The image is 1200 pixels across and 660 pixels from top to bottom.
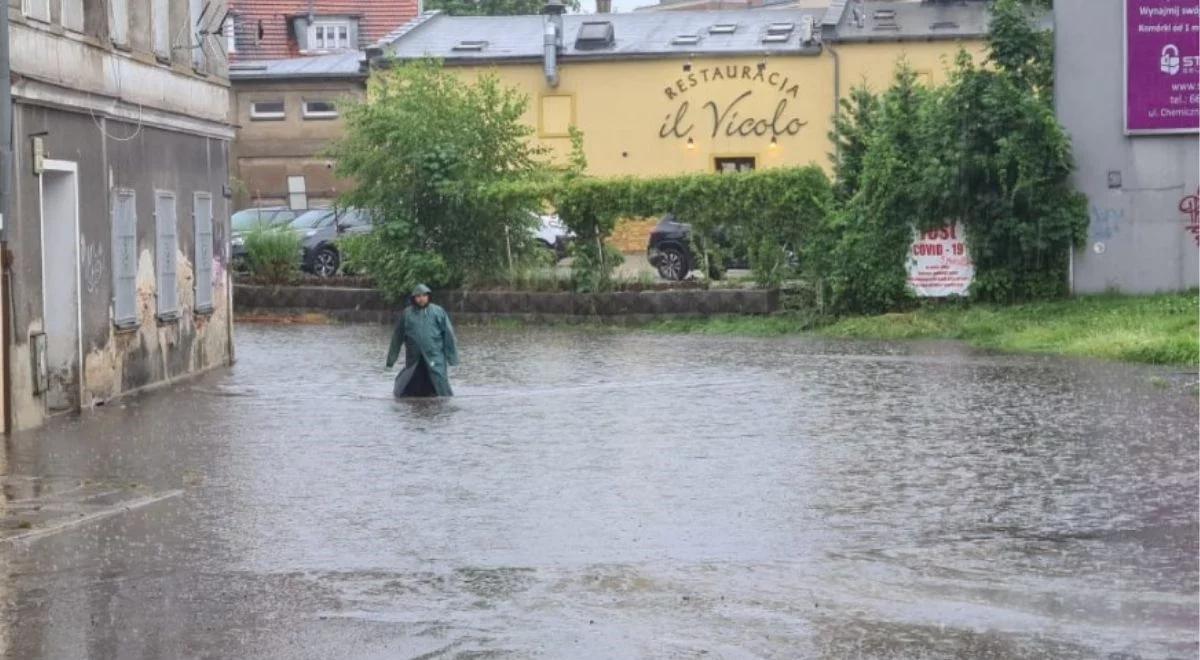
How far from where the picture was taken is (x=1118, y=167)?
28594 mm

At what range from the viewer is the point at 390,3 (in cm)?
6819

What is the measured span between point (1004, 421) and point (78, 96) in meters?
9.42

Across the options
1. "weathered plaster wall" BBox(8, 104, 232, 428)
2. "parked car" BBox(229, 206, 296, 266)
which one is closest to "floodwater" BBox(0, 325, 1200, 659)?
"weathered plaster wall" BBox(8, 104, 232, 428)

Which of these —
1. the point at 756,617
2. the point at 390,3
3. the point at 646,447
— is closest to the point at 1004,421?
the point at 646,447

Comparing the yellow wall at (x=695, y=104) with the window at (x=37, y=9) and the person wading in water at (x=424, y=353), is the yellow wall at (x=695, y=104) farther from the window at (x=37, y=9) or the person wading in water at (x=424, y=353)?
the window at (x=37, y=9)

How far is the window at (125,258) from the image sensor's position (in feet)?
69.8

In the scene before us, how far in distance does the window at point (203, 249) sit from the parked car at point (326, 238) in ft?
42.0

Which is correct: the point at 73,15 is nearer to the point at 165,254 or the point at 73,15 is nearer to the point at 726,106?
the point at 165,254

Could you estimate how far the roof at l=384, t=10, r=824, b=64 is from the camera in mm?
50562

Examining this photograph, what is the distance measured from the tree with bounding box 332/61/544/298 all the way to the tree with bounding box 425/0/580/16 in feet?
149

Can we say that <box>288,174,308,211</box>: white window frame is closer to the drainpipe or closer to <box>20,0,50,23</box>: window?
<box>20,0,50,23</box>: window

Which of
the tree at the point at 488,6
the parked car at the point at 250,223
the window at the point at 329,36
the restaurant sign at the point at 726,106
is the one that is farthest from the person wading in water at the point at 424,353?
the tree at the point at 488,6

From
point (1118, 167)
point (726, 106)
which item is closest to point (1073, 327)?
point (1118, 167)

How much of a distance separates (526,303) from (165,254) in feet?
37.2
